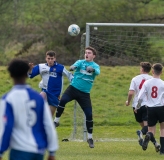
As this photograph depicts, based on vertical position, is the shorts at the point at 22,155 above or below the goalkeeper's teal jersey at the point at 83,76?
below

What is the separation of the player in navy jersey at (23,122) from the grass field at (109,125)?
4.62 m

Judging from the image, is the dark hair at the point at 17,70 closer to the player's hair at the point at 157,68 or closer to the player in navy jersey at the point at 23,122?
the player in navy jersey at the point at 23,122

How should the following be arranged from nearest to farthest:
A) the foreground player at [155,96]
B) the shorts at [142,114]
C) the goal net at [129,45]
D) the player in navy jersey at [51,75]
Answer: the foreground player at [155,96], the player in navy jersey at [51,75], the shorts at [142,114], the goal net at [129,45]

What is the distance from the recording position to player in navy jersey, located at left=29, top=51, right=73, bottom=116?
12867mm

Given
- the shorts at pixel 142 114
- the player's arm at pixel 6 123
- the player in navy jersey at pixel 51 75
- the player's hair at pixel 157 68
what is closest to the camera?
the player's arm at pixel 6 123

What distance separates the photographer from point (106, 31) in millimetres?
17641

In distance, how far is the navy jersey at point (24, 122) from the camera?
583 cm

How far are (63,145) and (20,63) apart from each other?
7402 mm

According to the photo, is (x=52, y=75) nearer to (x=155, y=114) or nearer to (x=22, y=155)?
(x=155, y=114)

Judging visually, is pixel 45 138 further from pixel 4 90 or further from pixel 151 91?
pixel 4 90

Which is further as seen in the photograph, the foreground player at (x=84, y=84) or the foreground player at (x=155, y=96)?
the foreground player at (x=84, y=84)

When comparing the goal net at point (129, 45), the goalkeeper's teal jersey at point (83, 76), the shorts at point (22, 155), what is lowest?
the shorts at point (22, 155)

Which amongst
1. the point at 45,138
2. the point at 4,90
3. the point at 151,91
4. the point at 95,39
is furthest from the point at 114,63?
the point at 45,138

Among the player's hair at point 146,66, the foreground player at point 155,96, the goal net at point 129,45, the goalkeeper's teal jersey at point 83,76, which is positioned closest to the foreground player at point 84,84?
the goalkeeper's teal jersey at point 83,76
